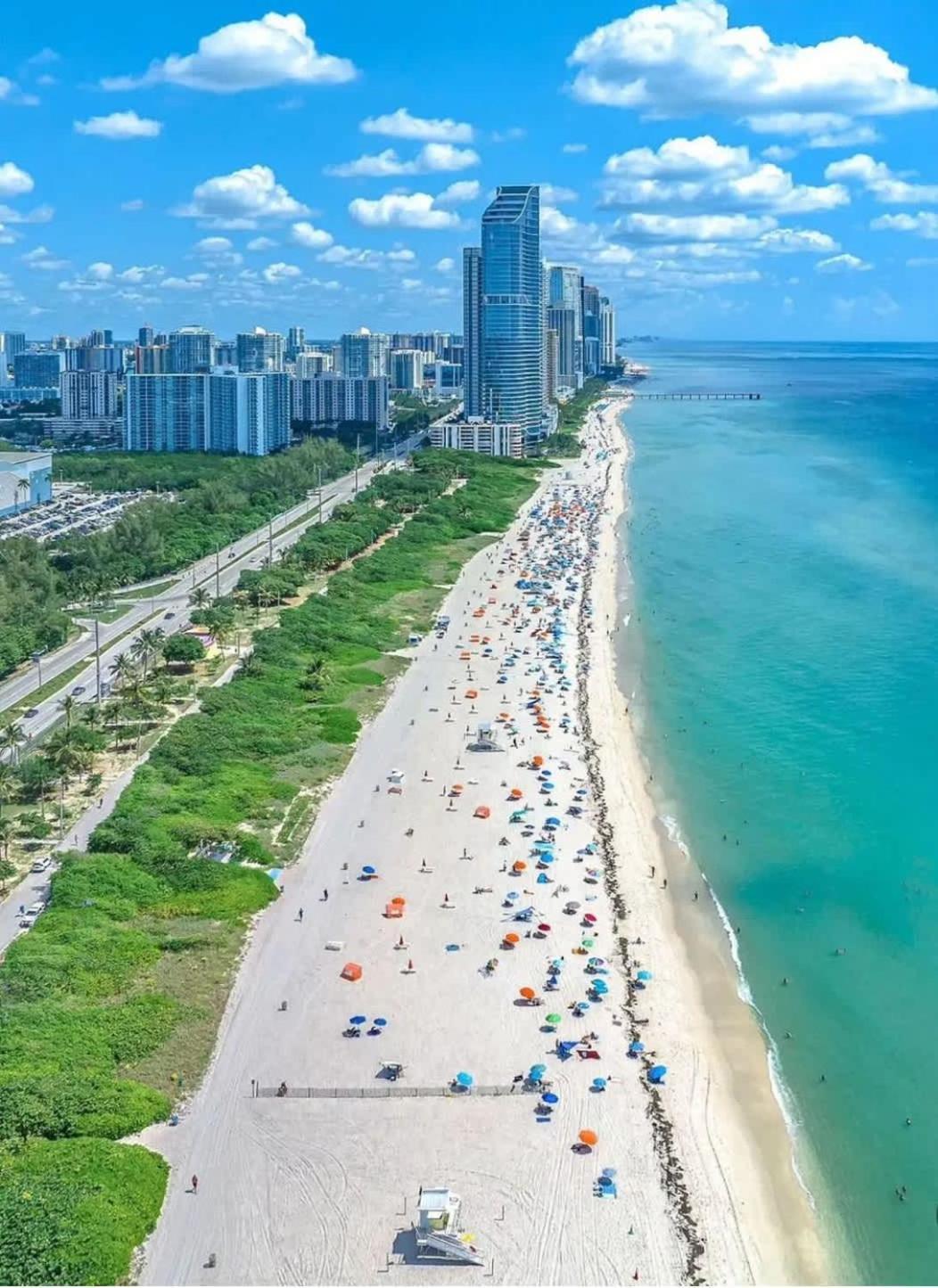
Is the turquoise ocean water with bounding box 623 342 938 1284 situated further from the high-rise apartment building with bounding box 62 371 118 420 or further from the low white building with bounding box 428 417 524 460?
the high-rise apartment building with bounding box 62 371 118 420

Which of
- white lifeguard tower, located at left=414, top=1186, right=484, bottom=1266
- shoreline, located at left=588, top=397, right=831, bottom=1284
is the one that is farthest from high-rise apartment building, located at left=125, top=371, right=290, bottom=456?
white lifeguard tower, located at left=414, top=1186, right=484, bottom=1266

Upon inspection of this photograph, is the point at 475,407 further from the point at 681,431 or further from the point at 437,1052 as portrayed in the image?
the point at 437,1052

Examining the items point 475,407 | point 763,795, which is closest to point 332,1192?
point 763,795

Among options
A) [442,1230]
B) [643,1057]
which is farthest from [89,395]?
A: [442,1230]

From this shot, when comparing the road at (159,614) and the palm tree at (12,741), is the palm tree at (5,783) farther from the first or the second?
the road at (159,614)

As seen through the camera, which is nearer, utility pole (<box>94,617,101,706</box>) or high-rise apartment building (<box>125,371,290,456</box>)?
utility pole (<box>94,617,101,706</box>)

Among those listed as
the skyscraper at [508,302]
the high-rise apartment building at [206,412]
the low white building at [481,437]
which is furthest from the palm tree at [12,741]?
the skyscraper at [508,302]
